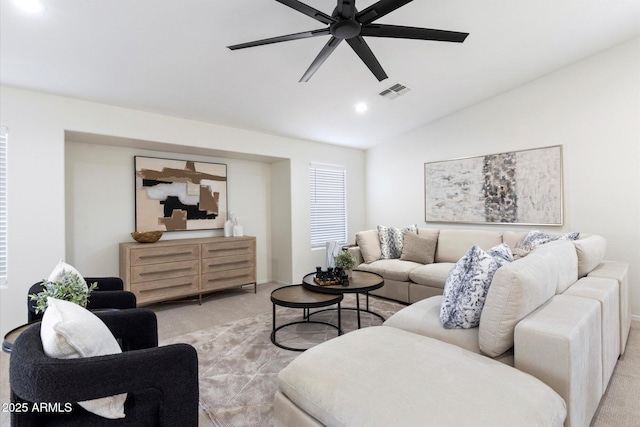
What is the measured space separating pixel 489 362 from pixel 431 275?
7.68 ft

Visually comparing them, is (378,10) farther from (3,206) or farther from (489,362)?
(3,206)

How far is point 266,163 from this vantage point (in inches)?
215

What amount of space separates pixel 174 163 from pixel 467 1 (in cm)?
382

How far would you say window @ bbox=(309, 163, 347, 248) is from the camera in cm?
552

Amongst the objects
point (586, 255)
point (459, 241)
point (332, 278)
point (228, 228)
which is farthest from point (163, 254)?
point (586, 255)

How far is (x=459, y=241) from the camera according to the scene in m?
4.34

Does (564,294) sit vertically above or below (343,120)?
below

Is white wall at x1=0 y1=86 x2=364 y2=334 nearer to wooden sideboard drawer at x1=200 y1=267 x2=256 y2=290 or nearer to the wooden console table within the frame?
the wooden console table

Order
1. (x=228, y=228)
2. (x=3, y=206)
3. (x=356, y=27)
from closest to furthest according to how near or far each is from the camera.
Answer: (x=356, y=27) → (x=3, y=206) → (x=228, y=228)

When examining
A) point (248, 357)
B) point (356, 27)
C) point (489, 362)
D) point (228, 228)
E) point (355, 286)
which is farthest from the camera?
point (228, 228)

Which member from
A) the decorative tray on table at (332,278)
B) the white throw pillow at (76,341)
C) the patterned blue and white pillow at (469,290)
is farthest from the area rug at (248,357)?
the patterned blue and white pillow at (469,290)

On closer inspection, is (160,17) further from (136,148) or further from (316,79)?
(136,148)

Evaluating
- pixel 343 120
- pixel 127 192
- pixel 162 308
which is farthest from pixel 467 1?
pixel 162 308

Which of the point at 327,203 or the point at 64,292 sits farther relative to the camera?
the point at 327,203
